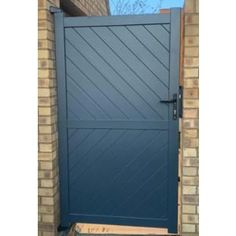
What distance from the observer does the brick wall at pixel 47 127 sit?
2.99 m

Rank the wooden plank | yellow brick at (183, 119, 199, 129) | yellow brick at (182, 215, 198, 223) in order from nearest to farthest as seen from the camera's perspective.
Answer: yellow brick at (183, 119, 199, 129)
yellow brick at (182, 215, 198, 223)
the wooden plank

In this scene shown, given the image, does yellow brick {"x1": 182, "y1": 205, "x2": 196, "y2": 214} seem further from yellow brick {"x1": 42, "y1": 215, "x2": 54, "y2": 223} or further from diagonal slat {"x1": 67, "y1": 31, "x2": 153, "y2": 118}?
yellow brick {"x1": 42, "y1": 215, "x2": 54, "y2": 223}

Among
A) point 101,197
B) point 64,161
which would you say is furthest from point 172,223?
point 64,161

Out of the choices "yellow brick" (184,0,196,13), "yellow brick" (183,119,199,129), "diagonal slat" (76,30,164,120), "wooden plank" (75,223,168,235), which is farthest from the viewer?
"wooden plank" (75,223,168,235)

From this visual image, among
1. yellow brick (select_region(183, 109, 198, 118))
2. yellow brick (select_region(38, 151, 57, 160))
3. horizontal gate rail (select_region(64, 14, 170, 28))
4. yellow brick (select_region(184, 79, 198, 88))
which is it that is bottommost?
yellow brick (select_region(38, 151, 57, 160))

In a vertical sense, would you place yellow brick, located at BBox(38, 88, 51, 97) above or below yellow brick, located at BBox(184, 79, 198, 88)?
below

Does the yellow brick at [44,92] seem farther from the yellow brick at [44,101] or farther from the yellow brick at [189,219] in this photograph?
the yellow brick at [189,219]

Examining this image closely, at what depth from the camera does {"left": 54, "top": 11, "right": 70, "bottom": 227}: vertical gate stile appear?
123 inches

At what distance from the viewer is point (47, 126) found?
3064mm

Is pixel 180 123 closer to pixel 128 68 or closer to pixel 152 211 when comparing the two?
pixel 128 68

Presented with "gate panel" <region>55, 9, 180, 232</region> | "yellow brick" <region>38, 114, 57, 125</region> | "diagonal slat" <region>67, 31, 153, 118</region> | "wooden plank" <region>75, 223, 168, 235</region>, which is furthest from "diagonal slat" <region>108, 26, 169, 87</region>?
"wooden plank" <region>75, 223, 168, 235</region>

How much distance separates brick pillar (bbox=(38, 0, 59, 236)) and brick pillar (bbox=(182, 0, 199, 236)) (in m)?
1.18

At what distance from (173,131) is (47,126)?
114cm

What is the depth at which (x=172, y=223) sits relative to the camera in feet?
10.5
